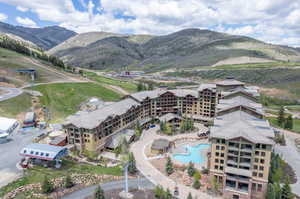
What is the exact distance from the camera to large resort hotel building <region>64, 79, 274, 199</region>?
40469 millimetres

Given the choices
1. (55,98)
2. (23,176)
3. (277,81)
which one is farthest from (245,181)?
(277,81)

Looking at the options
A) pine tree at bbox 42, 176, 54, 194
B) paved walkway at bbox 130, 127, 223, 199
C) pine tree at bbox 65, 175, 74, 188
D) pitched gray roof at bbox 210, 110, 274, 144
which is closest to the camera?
pitched gray roof at bbox 210, 110, 274, 144

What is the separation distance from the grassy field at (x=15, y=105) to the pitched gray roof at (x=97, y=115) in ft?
107

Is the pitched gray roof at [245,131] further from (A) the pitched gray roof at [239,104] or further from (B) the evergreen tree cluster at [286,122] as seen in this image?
(B) the evergreen tree cluster at [286,122]

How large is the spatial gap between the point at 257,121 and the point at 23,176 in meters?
58.9

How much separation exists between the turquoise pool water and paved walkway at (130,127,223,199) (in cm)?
827

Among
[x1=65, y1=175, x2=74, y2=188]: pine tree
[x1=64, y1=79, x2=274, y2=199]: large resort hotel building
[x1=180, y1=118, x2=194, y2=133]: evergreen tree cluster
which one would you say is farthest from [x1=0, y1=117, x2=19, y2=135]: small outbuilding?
[x1=180, y1=118, x2=194, y2=133]: evergreen tree cluster

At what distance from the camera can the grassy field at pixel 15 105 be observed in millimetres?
78000

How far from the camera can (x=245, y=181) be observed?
40.1m

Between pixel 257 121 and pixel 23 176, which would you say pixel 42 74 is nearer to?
pixel 23 176

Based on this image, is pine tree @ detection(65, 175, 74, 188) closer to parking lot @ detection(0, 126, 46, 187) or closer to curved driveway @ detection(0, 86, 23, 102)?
parking lot @ detection(0, 126, 46, 187)

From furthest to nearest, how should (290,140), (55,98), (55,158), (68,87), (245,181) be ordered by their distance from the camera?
(68,87) → (55,98) → (290,140) → (55,158) → (245,181)

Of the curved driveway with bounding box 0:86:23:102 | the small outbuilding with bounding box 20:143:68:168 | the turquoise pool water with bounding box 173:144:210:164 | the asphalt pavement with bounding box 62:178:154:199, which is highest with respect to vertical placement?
the curved driveway with bounding box 0:86:23:102

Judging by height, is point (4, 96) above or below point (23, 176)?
above
